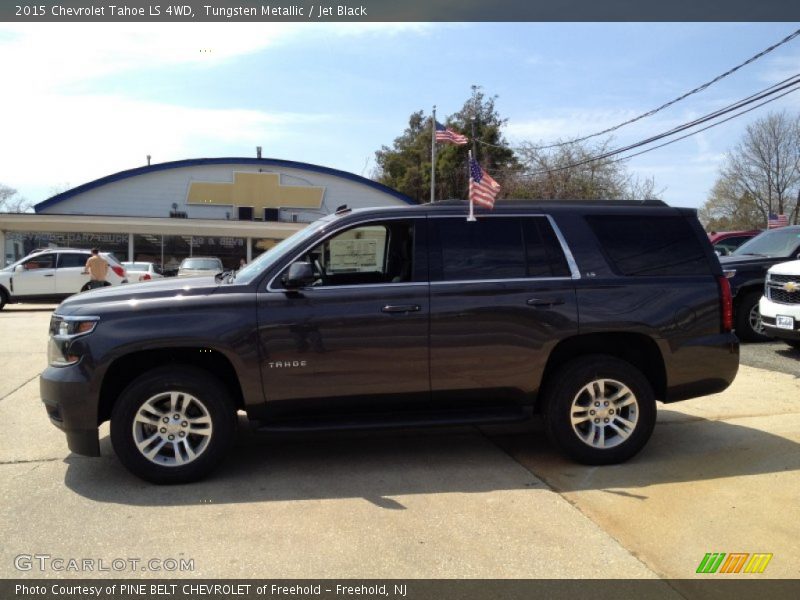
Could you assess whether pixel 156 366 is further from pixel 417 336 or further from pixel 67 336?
pixel 417 336

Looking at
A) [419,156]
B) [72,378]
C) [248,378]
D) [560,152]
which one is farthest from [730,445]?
[419,156]

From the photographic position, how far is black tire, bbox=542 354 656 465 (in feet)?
15.6

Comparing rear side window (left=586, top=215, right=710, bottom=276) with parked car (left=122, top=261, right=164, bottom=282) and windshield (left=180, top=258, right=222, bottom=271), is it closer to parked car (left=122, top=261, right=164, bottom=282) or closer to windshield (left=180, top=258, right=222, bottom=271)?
parked car (left=122, top=261, right=164, bottom=282)

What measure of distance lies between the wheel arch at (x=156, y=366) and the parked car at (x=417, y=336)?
0.04 ft

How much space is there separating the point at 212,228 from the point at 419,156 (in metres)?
28.2

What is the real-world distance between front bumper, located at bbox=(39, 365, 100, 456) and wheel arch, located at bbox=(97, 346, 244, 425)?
11 cm

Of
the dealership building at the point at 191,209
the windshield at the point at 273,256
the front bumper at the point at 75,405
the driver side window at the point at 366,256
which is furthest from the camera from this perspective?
the dealership building at the point at 191,209

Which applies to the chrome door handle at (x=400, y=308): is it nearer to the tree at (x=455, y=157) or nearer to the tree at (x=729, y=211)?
the tree at (x=455, y=157)

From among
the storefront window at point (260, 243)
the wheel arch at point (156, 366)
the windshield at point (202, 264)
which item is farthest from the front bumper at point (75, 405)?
the storefront window at point (260, 243)

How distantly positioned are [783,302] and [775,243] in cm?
240

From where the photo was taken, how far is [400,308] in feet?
15.1

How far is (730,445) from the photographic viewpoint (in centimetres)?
532

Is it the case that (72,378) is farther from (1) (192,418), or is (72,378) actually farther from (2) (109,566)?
(2) (109,566)

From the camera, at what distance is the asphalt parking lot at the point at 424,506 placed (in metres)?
3.41
